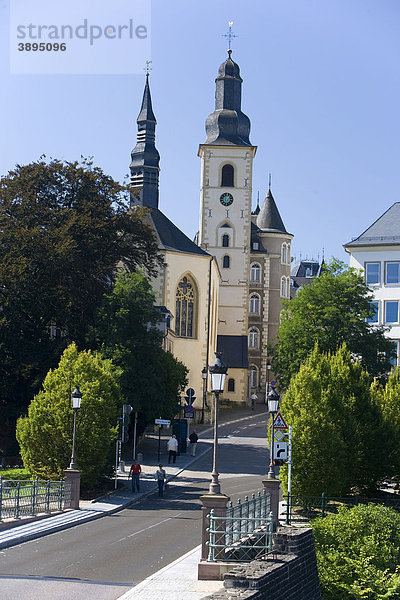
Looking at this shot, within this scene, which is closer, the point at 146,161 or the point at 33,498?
the point at 33,498

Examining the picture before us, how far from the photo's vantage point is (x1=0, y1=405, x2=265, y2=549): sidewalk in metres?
23.0

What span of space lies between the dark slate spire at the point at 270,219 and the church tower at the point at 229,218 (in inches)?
410

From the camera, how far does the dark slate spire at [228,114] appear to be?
86.8 metres

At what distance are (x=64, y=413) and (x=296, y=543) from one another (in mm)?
16361

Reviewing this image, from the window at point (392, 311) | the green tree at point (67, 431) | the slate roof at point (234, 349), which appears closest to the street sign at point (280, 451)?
the green tree at point (67, 431)

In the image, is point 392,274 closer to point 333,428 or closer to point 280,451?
point 333,428

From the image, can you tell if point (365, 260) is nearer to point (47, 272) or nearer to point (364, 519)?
point (47, 272)

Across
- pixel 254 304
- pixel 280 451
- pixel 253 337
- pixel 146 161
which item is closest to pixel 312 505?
pixel 280 451

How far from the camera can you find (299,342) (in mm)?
56906

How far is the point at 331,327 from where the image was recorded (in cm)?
5753

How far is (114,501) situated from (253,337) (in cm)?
6545

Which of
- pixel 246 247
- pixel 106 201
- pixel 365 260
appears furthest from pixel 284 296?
pixel 106 201

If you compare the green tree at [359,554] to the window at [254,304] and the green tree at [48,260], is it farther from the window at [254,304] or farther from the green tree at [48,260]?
the window at [254,304]

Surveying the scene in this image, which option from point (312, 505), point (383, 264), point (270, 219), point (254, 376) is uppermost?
point (270, 219)
